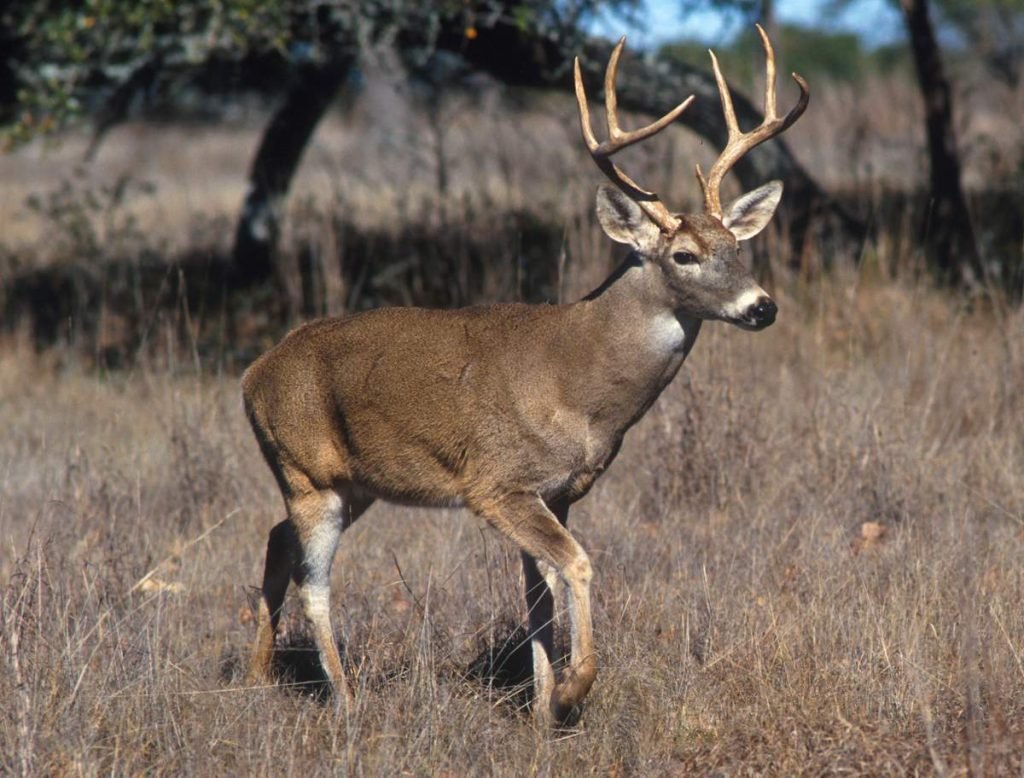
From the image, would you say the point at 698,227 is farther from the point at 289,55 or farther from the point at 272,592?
the point at 289,55

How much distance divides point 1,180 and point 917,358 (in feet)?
74.3

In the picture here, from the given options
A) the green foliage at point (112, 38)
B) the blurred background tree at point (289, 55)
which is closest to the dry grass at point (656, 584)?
the blurred background tree at point (289, 55)

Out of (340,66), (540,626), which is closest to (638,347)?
(540,626)

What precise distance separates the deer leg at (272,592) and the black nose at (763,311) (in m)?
1.86

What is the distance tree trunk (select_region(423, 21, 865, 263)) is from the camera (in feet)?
34.3

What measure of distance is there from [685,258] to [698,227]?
14 cm

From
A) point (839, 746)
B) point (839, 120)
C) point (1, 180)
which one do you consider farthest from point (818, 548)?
point (1, 180)

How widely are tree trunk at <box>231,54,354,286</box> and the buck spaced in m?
6.58

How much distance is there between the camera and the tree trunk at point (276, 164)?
12172mm

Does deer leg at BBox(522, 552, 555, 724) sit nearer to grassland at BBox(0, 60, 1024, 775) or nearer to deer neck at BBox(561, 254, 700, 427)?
grassland at BBox(0, 60, 1024, 775)

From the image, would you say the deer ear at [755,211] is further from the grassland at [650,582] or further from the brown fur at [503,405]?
the grassland at [650,582]

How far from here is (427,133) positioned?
79.2 ft

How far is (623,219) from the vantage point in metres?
5.12

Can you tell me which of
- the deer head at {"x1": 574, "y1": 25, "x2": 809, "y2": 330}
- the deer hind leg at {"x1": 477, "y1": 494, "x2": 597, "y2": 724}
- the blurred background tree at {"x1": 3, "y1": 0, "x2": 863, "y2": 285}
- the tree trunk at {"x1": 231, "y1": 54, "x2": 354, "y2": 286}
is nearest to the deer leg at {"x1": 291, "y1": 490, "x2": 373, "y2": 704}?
the deer hind leg at {"x1": 477, "y1": 494, "x2": 597, "y2": 724}
